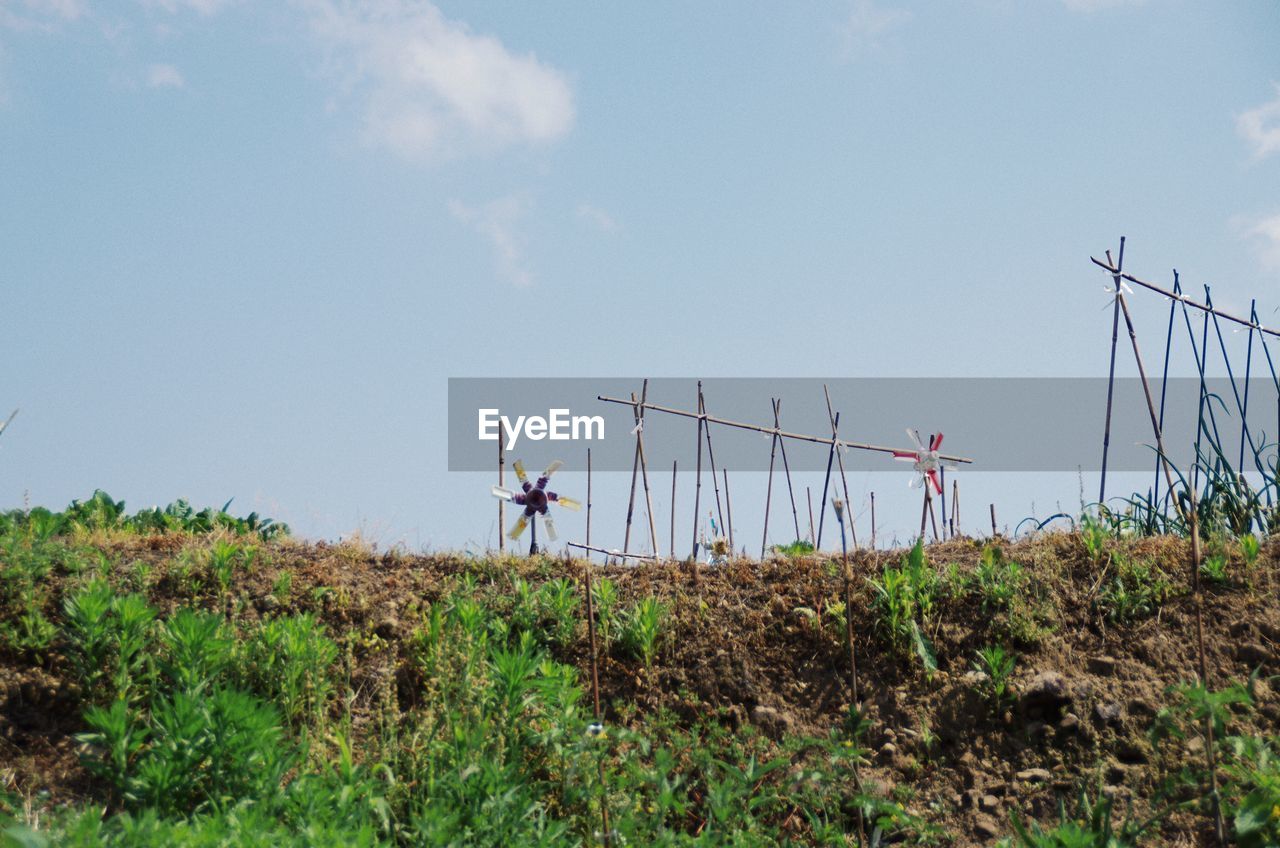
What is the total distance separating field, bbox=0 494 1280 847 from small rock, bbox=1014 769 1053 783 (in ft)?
0.03

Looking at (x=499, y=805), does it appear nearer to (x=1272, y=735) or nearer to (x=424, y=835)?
(x=424, y=835)

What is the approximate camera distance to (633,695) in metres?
5.58

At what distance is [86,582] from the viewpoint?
5836 millimetres

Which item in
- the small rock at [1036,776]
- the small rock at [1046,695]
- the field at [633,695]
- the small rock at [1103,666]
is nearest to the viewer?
the field at [633,695]

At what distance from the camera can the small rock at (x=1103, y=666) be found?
5.53 meters

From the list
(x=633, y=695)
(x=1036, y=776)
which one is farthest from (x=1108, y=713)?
(x=633, y=695)

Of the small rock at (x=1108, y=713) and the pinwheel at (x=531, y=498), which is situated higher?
the pinwheel at (x=531, y=498)

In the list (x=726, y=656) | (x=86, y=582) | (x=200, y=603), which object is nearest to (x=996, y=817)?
(x=726, y=656)

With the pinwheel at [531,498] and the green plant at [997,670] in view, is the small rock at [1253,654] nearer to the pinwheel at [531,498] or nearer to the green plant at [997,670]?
the green plant at [997,670]

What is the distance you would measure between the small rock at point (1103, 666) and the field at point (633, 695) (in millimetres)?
12

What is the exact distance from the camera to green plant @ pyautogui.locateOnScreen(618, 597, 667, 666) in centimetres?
575

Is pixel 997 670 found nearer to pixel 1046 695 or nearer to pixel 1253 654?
pixel 1046 695

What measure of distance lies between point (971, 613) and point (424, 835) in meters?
3.35

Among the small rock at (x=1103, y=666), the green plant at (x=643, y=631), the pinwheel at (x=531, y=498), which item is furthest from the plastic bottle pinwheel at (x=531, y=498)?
the small rock at (x=1103, y=666)
